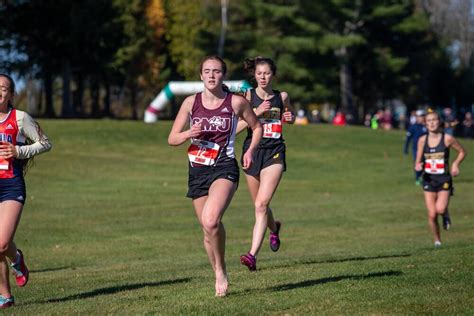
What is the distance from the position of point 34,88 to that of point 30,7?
51.0m

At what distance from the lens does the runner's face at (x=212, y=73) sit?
9508 mm

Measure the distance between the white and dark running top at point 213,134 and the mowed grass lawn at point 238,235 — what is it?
53.5 inches

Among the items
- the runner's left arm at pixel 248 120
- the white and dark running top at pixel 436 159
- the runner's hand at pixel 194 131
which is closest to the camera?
the runner's hand at pixel 194 131

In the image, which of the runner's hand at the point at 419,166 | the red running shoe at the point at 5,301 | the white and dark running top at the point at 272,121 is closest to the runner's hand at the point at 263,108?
the white and dark running top at the point at 272,121

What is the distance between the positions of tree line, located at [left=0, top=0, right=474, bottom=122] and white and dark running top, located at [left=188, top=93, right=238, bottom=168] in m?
56.1

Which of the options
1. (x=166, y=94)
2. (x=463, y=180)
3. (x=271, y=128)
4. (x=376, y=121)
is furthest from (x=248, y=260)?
(x=376, y=121)

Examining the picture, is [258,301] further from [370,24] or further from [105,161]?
[370,24]

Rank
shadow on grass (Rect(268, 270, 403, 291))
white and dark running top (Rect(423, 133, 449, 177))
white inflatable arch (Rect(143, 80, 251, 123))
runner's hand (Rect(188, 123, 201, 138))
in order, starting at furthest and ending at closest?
white inflatable arch (Rect(143, 80, 251, 123)) < white and dark running top (Rect(423, 133, 449, 177)) < shadow on grass (Rect(268, 270, 403, 291)) < runner's hand (Rect(188, 123, 201, 138))

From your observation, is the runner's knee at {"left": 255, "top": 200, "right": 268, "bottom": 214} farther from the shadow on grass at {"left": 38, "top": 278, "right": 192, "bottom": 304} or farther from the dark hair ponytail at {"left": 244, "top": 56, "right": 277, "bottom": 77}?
the dark hair ponytail at {"left": 244, "top": 56, "right": 277, "bottom": 77}

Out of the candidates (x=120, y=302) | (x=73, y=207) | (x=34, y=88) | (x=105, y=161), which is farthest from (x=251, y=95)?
(x=34, y=88)

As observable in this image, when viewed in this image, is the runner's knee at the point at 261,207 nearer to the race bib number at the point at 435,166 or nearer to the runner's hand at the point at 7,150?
the runner's hand at the point at 7,150

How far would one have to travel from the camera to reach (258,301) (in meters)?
9.15

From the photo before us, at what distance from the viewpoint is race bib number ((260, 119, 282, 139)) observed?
12.5m

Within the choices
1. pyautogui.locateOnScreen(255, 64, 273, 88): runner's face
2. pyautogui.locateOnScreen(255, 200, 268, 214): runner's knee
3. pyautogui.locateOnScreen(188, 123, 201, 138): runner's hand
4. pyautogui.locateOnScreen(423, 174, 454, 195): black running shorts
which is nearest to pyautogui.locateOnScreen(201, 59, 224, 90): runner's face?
pyautogui.locateOnScreen(188, 123, 201, 138): runner's hand
